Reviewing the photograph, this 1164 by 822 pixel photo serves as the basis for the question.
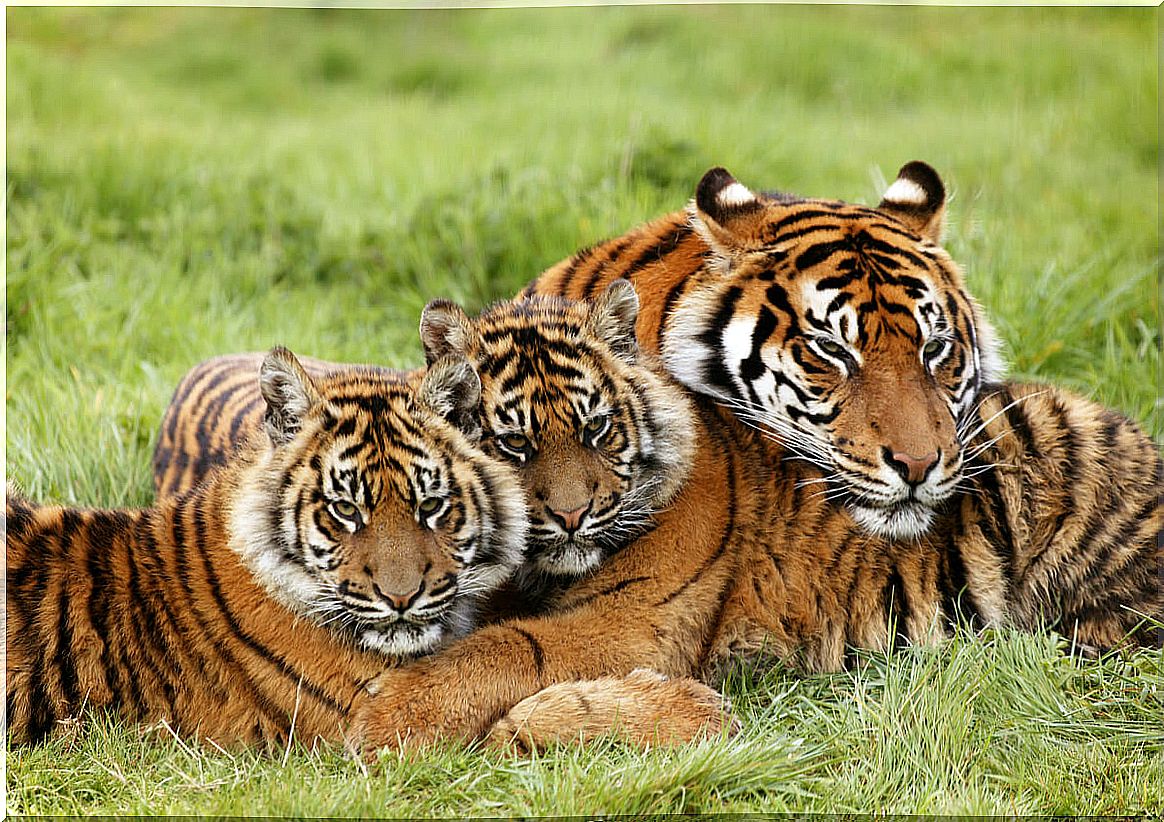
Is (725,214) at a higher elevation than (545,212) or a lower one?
higher

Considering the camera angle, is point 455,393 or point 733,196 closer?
point 455,393

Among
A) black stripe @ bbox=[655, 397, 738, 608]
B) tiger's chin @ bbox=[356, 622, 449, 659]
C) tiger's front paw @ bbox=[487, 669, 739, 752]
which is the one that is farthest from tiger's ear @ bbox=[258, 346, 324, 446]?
black stripe @ bbox=[655, 397, 738, 608]

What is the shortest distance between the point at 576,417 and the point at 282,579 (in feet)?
2.59

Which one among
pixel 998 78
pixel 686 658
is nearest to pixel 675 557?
pixel 686 658

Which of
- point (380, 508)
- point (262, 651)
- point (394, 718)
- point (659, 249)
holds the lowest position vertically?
point (394, 718)

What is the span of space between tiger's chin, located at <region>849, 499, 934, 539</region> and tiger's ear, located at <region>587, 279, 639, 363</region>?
0.73m

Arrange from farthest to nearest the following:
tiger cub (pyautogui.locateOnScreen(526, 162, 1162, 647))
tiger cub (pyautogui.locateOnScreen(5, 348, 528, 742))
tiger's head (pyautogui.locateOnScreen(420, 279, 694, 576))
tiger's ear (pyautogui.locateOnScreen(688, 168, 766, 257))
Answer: tiger's ear (pyautogui.locateOnScreen(688, 168, 766, 257)) → tiger cub (pyautogui.locateOnScreen(526, 162, 1162, 647)) → tiger's head (pyautogui.locateOnScreen(420, 279, 694, 576)) → tiger cub (pyautogui.locateOnScreen(5, 348, 528, 742))

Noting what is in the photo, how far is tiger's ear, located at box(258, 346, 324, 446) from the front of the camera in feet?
9.56

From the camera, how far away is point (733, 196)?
3547 millimetres

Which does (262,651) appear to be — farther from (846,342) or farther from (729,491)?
(846,342)

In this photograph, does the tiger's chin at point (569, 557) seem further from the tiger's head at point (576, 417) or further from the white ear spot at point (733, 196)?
the white ear spot at point (733, 196)

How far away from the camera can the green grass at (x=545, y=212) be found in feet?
9.27

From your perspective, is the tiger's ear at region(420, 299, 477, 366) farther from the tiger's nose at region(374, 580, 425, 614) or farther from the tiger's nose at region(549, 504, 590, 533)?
the tiger's nose at region(374, 580, 425, 614)

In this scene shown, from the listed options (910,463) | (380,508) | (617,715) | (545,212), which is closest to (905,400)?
(910,463)
